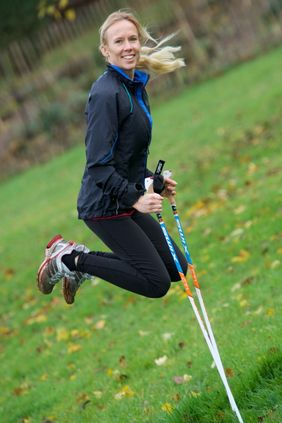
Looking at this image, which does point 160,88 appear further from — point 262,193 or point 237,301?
point 237,301

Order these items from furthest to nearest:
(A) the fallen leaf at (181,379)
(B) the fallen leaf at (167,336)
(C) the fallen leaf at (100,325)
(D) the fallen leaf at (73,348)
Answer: (C) the fallen leaf at (100,325) < (D) the fallen leaf at (73,348) < (B) the fallen leaf at (167,336) < (A) the fallen leaf at (181,379)

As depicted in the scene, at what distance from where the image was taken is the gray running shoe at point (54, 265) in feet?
17.6

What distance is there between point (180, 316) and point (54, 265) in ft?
8.35

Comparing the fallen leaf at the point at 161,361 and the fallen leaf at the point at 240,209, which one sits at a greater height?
the fallen leaf at the point at 161,361

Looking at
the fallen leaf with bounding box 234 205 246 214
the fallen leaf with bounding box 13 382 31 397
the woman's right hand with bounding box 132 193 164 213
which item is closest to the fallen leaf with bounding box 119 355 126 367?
the fallen leaf with bounding box 13 382 31 397

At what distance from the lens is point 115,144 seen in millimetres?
4910

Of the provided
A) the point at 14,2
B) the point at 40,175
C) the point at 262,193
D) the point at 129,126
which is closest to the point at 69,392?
the point at 129,126

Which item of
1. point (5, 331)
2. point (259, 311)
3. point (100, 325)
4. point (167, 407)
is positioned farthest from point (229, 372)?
point (5, 331)

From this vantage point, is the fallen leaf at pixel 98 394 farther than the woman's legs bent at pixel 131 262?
Yes

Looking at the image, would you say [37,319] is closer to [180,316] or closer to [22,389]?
[22,389]

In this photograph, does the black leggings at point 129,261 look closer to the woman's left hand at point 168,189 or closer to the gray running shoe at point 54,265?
the gray running shoe at point 54,265

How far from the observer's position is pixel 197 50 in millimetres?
22281

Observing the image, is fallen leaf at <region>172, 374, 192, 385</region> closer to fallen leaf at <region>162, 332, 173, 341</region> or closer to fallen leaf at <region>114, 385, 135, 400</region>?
fallen leaf at <region>114, 385, 135, 400</region>

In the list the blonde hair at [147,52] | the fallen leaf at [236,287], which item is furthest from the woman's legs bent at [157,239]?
the fallen leaf at [236,287]
